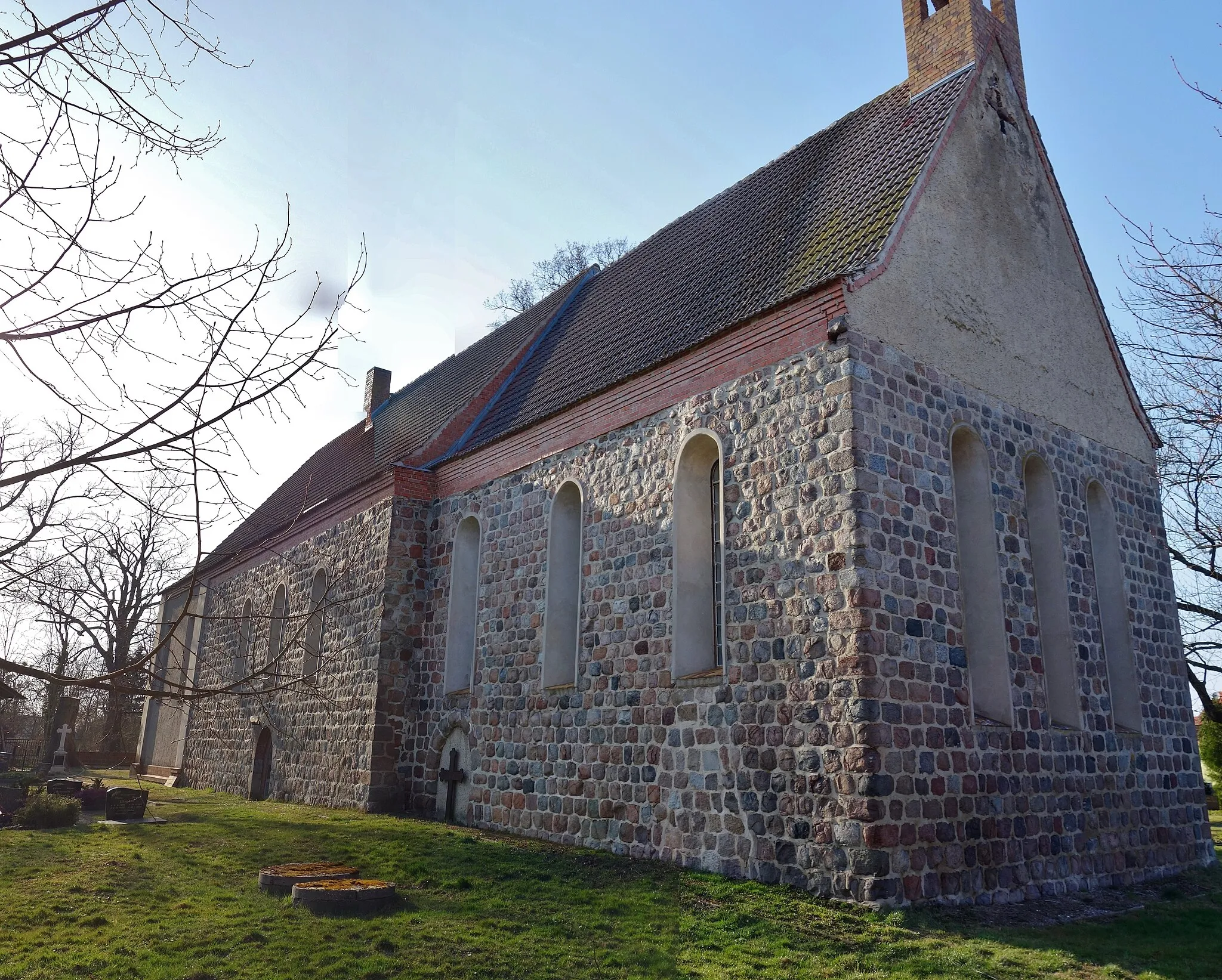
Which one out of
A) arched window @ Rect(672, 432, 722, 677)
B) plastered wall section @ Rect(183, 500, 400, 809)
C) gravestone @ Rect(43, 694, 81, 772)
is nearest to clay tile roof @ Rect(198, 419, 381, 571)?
plastered wall section @ Rect(183, 500, 400, 809)

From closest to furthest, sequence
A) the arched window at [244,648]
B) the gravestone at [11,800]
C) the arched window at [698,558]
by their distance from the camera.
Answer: the arched window at [698,558], the gravestone at [11,800], the arched window at [244,648]

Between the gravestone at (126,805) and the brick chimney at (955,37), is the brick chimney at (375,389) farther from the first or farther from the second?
the brick chimney at (955,37)

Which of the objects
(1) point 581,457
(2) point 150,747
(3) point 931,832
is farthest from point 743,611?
(2) point 150,747

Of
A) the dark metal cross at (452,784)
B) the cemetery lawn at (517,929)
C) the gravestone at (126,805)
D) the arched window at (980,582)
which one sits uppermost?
the arched window at (980,582)

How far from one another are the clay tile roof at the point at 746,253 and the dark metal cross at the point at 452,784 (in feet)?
16.2

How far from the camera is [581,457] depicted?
1212cm

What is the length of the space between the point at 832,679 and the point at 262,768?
14244 mm

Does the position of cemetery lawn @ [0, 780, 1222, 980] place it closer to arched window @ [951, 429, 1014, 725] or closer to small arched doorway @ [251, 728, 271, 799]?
arched window @ [951, 429, 1014, 725]

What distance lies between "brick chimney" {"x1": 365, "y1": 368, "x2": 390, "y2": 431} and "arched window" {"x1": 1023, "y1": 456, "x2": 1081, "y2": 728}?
1732 cm

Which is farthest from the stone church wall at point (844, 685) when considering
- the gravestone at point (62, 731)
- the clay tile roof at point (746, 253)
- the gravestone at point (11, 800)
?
the gravestone at point (62, 731)

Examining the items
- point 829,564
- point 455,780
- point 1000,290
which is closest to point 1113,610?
point 1000,290

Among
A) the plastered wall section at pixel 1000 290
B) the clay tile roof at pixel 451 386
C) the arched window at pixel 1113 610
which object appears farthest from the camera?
the clay tile roof at pixel 451 386

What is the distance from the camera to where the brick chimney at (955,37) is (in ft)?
38.0

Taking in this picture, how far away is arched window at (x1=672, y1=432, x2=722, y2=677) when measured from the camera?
9828mm
